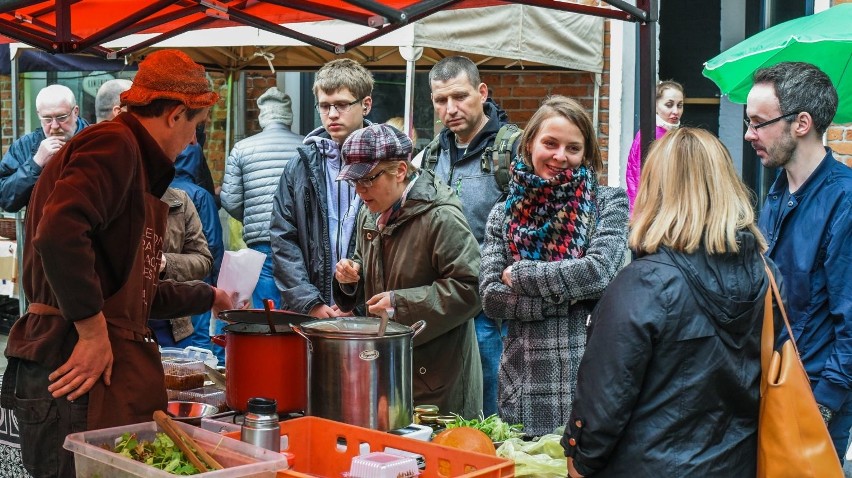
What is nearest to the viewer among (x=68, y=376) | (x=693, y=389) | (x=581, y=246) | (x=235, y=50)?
(x=693, y=389)

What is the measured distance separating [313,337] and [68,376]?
2.41 feet

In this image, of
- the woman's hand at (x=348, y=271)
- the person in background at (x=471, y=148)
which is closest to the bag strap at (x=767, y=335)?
the woman's hand at (x=348, y=271)

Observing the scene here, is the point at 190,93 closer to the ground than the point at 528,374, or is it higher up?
higher up

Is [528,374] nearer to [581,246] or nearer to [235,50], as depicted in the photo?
[581,246]

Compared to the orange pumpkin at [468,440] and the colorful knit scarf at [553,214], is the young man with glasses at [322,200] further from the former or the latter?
the orange pumpkin at [468,440]

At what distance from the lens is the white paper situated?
3830 millimetres

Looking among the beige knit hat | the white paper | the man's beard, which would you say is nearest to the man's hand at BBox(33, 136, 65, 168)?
the beige knit hat

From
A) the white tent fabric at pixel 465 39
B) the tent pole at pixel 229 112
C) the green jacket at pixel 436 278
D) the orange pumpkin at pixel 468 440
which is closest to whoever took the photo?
the orange pumpkin at pixel 468 440

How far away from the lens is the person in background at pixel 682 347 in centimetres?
276

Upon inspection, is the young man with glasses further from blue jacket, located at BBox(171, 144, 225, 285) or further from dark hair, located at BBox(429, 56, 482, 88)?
blue jacket, located at BBox(171, 144, 225, 285)

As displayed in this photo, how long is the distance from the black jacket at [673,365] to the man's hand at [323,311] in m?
1.67

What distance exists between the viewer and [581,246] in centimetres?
380

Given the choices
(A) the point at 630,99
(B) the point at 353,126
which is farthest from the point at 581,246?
(A) the point at 630,99

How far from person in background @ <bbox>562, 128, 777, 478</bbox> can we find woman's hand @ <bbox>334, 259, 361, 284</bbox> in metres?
1.45
